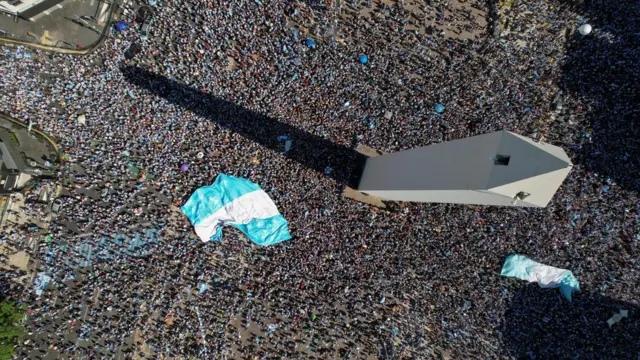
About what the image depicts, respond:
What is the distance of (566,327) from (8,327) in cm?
2019

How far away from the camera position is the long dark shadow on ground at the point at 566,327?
14836 mm

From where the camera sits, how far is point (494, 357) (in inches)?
581

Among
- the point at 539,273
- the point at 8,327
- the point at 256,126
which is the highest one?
the point at 256,126

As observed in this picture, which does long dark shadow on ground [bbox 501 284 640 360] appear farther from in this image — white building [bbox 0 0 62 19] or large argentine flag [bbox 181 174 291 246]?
white building [bbox 0 0 62 19]

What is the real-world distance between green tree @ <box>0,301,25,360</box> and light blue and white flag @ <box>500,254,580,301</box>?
17621 millimetres

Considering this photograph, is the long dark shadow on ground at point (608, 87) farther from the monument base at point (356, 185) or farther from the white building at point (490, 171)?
the white building at point (490, 171)

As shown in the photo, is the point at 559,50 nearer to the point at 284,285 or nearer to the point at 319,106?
the point at 319,106

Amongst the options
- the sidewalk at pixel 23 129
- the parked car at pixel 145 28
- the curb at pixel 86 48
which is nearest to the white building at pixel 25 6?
the curb at pixel 86 48

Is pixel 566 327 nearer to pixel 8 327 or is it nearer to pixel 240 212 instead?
pixel 240 212

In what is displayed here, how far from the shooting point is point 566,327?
1491 cm

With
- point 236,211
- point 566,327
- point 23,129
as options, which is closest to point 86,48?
point 23,129

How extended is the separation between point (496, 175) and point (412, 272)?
328 inches

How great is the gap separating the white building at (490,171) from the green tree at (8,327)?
44.6 feet

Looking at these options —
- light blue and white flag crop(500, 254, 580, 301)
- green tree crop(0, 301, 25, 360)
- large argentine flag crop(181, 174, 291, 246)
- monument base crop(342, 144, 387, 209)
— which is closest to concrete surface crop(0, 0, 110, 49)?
large argentine flag crop(181, 174, 291, 246)
